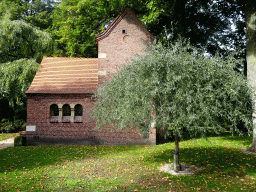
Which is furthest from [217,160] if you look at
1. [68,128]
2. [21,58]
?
[21,58]

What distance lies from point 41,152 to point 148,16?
1157 cm

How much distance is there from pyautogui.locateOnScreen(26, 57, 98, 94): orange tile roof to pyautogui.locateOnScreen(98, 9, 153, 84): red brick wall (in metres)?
1.78

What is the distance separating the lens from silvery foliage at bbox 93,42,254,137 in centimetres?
648

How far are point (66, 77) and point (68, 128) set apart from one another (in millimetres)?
3608

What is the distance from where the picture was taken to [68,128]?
1391 centimetres

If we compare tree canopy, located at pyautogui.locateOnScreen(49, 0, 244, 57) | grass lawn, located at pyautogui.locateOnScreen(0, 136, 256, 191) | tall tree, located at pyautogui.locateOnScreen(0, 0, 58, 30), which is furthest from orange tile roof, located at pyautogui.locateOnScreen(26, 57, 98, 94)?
tall tree, located at pyautogui.locateOnScreen(0, 0, 58, 30)

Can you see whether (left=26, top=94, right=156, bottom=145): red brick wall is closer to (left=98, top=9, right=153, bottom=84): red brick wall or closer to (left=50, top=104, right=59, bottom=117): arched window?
(left=50, top=104, right=59, bottom=117): arched window

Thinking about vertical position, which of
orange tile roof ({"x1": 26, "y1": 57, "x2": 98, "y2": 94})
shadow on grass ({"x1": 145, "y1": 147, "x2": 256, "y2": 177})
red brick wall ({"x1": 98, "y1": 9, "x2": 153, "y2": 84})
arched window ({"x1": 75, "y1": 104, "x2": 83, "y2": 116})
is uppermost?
red brick wall ({"x1": 98, "y1": 9, "x2": 153, "y2": 84})

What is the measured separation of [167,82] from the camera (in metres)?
6.65

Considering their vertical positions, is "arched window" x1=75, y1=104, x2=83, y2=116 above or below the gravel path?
above

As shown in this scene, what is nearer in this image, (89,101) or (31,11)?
(89,101)

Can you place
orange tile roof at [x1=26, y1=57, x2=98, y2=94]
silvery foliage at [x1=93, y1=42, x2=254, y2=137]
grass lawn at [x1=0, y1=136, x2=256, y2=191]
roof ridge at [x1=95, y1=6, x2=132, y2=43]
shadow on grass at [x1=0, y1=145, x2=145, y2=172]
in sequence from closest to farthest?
silvery foliage at [x1=93, y1=42, x2=254, y2=137], grass lawn at [x1=0, y1=136, x2=256, y2=191], shadow on grass at [x1=0, y1=145, x2=145, y2=172], roof ridge at [x1=95, y1=6, x2=132, y2=43], orange tile roof at [x1=26, y1=57, x2=98, y2=94]

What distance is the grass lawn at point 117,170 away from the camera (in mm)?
6750

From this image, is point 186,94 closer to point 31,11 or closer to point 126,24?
point 126,24
